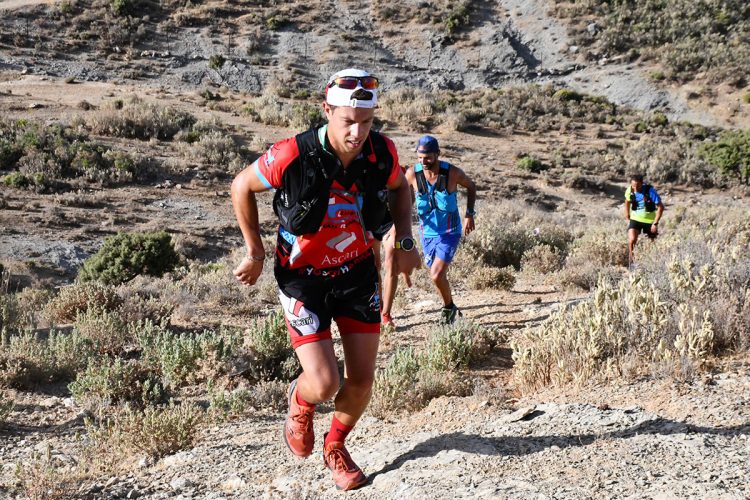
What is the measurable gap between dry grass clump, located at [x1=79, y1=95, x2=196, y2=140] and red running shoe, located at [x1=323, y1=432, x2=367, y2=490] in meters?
19.6

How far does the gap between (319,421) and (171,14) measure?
1449 inches

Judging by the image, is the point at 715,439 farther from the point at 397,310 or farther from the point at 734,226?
the point at 734,226

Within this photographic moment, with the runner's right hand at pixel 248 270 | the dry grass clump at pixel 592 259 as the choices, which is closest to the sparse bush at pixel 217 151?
the dry grass clump at pixel 592 259

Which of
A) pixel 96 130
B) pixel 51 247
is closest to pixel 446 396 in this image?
pixel 51 247

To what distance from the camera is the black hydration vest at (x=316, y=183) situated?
324 cm

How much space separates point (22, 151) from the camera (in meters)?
18.1

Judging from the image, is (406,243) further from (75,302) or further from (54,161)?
(54,161)

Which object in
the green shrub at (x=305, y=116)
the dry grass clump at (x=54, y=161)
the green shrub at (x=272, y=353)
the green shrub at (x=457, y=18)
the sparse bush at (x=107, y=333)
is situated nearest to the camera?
the green shrub at (x=272, y=353)

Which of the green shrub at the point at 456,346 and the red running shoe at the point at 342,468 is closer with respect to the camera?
the red running shoe at the point at 342,468

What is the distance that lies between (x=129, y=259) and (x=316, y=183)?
908 centimetres

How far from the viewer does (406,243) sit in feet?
12.7

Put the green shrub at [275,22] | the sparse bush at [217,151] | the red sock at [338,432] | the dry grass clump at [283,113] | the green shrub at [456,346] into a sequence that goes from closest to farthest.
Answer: the red sock at [338,432]
the green shrub at [456,346]
the sparse bush at [217,151]
the dry grass clump at [283,113]
the green shrub at [275,22]

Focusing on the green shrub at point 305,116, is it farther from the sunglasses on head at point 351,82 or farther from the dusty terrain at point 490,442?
the sunglasses on head at point 351,82

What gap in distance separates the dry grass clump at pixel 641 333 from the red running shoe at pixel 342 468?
5.63 ft
